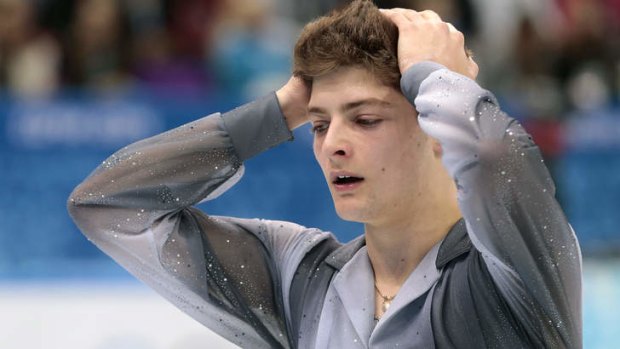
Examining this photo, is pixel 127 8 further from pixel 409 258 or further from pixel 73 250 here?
pixel 409 258

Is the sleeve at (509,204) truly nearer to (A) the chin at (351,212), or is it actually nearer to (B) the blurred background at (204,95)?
(A) the chin at (351,212)

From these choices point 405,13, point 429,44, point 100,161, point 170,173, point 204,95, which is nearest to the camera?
point 429,44

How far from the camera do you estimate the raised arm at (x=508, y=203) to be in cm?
213

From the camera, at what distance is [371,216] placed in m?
2.51

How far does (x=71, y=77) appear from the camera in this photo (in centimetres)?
766

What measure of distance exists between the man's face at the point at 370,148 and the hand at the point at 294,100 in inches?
7.3

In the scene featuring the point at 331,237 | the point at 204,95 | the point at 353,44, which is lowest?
the point at 331,237

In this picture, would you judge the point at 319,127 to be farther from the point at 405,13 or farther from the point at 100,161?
the point at 100,161

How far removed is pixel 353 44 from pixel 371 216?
1.21 ft

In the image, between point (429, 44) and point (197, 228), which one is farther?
point (197, 228)

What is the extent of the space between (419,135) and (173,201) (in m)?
0.60

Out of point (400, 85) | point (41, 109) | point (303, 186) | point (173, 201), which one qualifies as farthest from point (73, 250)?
point (400, 85)

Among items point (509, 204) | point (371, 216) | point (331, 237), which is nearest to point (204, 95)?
point (331, 237)

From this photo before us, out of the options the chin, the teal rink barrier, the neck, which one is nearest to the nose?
the chin
